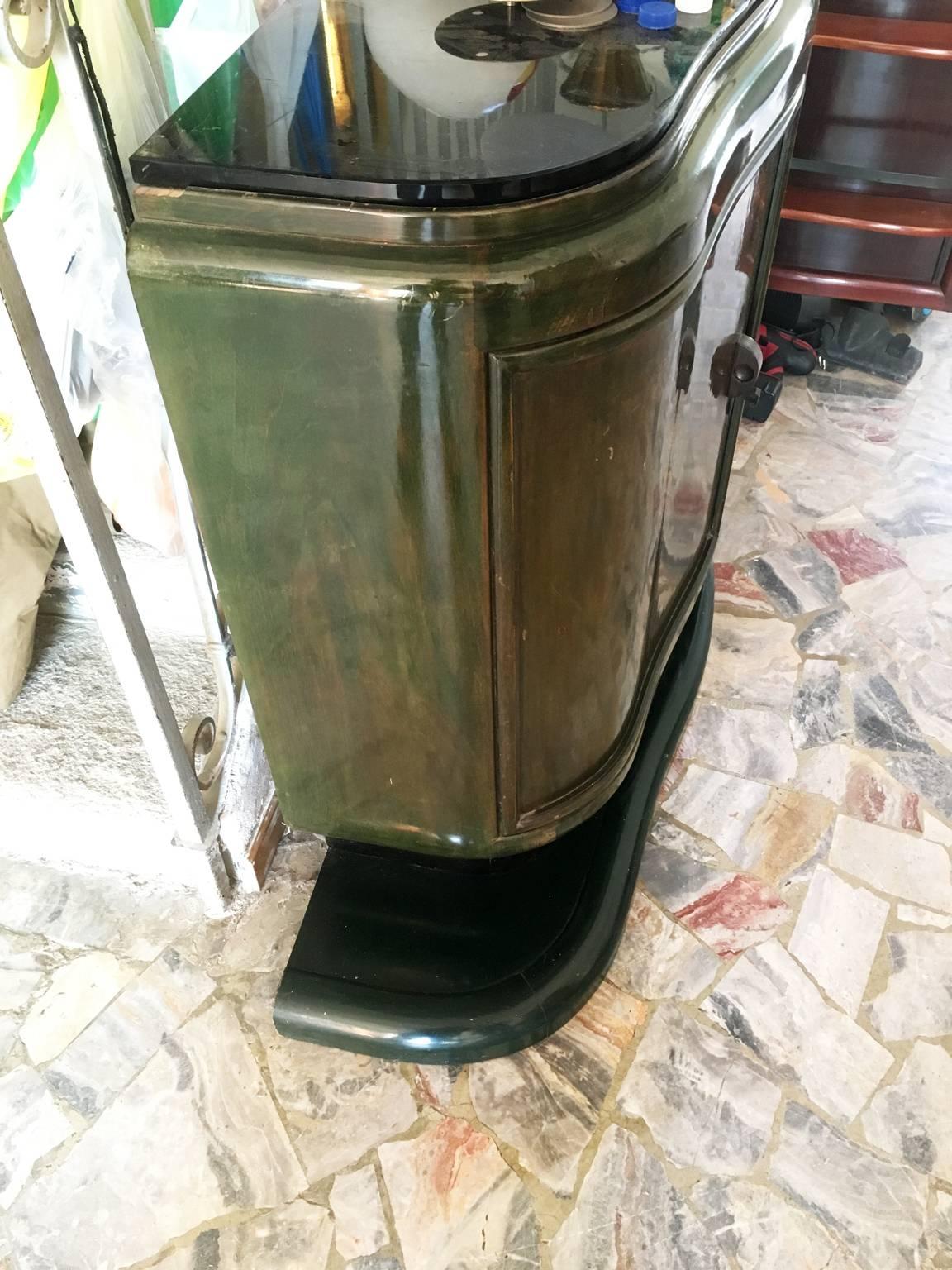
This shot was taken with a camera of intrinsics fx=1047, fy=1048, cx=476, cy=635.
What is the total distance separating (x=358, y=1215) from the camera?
104 centimetres

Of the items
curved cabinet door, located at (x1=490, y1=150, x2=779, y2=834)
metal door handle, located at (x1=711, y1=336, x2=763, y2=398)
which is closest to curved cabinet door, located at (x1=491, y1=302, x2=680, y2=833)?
curved cabinet door, located at (x1=490, y1=150, x2=779, y2=834)

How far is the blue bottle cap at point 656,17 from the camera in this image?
0.80 m

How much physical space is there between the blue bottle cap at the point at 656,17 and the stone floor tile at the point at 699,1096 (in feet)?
3.20

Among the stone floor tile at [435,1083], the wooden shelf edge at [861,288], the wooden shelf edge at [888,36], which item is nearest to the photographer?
the stone floor tile at [435,1083]

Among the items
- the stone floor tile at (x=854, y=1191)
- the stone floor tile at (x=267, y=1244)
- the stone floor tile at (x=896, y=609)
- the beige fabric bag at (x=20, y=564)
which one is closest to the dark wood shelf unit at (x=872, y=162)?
the stone floor tile at (x=896, y=609)

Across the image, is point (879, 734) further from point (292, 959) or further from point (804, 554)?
point (292, 959)

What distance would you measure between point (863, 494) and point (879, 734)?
56 cm

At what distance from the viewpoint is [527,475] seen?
736mm

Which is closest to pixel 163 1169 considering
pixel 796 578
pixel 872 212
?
pixel 796 578

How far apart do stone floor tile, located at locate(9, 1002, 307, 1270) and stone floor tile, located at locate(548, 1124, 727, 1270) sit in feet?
0.93

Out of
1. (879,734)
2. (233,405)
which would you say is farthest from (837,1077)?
(233,405)

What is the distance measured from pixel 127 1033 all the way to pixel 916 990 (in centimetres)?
90

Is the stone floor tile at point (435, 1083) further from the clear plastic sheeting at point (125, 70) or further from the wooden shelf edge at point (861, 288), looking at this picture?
the wooden shelf edge at point (861, 288)

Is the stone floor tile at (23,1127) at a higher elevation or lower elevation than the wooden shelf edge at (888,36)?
lower
